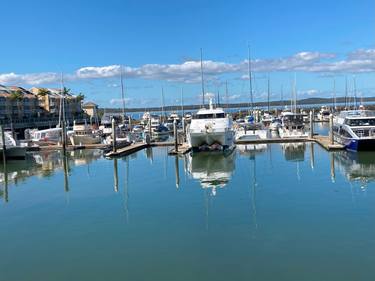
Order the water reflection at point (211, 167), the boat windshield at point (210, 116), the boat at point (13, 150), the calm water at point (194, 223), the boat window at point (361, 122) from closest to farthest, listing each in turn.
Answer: the calm water at point (194, 223), the water reflection at point (211, 167), the boat window at point (361, 122), the boat windshield at point (210, 116), the boat at point (13, 150)

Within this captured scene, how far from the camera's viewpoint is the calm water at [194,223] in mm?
12852

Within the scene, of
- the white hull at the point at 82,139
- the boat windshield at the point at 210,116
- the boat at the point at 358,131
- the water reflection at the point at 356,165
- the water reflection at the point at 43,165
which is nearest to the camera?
the water reflection at the point at 356,165

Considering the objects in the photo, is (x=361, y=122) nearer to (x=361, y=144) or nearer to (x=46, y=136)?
(x=361, y=144)

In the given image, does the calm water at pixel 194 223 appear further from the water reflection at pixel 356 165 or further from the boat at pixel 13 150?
the boat at pixel 13 150

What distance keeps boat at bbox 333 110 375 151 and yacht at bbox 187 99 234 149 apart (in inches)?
401

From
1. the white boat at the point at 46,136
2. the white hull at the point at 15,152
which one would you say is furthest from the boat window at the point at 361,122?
the white boat at the point at 46,136

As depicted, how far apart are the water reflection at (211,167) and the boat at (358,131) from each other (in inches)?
388

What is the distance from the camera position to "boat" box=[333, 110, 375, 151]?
123ft

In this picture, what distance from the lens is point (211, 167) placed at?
33812 mm

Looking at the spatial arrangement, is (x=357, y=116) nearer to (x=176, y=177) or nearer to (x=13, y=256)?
(x=176, y=177)

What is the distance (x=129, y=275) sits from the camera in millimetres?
12461

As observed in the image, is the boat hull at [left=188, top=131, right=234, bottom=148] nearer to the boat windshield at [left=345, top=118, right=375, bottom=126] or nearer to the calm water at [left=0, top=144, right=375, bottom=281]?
the calm water at [left=0, top=144, right=375, bottom=281]

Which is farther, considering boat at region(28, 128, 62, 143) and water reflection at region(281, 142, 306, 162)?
boat at region(28, 128, 62, 143)

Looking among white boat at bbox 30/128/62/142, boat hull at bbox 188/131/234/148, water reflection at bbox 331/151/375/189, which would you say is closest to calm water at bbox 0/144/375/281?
water reflection at bbox 331/151/375/189
